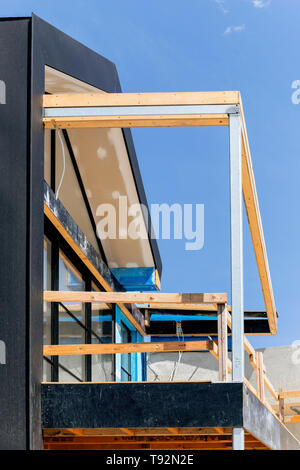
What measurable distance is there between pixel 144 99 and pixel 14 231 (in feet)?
5.95

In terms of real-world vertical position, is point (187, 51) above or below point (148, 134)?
above

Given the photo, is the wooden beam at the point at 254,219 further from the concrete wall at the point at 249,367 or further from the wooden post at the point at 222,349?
the concrete wall at the point at 249,367

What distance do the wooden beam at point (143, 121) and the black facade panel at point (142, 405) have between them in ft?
8.16

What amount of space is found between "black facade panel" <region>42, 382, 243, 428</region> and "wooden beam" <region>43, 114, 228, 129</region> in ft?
8.16

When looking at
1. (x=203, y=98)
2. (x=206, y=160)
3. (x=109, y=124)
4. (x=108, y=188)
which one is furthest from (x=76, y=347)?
(x=206, y=160)

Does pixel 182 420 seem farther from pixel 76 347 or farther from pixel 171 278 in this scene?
pixel 171 278

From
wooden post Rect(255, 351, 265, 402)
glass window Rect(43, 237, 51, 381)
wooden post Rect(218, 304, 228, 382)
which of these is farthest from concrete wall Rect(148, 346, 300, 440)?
wooden post Rect(218, 304, 228, 382)

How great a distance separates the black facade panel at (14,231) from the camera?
643 centimetres

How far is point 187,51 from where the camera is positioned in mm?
134875

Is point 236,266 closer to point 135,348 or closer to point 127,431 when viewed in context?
point 135,348

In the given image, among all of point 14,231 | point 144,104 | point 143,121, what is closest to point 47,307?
point 14,231

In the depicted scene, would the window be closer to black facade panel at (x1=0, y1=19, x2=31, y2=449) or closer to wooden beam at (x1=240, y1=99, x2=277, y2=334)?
black facade panel at (x1=0, y1=19, x2=31, y2=449)

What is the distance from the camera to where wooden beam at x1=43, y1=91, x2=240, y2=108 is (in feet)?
23.8

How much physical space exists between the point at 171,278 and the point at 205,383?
63.7 meters
